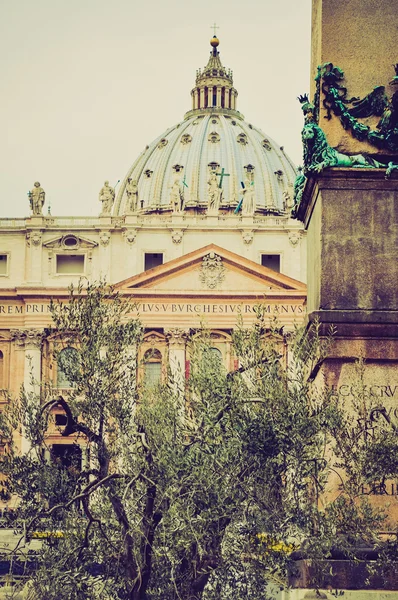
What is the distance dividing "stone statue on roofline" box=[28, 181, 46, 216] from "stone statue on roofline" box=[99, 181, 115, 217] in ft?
9.72

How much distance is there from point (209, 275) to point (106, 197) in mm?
9323

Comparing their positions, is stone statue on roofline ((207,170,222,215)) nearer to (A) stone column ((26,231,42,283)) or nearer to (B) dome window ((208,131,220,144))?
(A) stone column ((26,231,42,283))

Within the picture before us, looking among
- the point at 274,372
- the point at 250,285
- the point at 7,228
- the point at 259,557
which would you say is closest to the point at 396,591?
the point at 259,557

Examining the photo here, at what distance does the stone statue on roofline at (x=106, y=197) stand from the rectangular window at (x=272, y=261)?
7.73 m

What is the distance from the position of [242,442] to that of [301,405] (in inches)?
26.2

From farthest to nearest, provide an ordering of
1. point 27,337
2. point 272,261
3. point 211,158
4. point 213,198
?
point 211,158 < point 213,198 < point 272,261 < point 27,337

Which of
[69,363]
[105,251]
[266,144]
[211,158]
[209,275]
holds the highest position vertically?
[266,144]

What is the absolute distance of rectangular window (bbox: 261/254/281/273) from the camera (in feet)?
246

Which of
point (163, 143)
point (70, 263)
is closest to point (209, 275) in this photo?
point (70, 263)

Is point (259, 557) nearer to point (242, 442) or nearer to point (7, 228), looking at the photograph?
point (242, 442)

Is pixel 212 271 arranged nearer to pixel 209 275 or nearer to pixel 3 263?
pixel 209 275

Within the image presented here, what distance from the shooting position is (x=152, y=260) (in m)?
74.7

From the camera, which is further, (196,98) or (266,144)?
(196,98)

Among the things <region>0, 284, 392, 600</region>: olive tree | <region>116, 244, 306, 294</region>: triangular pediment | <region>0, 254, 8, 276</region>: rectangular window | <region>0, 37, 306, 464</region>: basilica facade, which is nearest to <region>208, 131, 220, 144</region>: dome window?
<region>0, 37, 306, 464</region>: basilica facade
